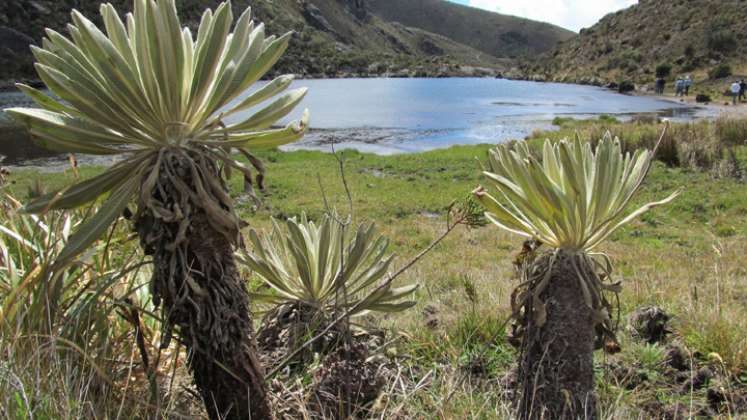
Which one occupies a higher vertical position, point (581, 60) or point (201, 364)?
point (581, 60)

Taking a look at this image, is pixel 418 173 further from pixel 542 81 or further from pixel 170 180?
pixel 542 81

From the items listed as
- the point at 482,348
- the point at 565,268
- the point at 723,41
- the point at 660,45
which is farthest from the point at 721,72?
the point at 565,268

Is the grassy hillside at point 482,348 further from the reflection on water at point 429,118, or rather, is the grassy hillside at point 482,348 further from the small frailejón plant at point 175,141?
the reflection on water at point 429,118

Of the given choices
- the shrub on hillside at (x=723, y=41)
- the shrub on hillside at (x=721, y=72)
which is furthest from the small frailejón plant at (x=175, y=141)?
the shrub on hillside at (x=723, y=41)

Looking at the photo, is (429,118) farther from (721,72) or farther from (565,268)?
(565,268)

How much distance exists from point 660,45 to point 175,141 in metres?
75.6

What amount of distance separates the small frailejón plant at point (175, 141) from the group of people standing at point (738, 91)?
40084 mm

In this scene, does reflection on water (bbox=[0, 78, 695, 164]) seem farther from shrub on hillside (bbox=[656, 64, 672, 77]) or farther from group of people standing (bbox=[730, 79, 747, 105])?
shrub on hillside (bbox=[656, 64, 672, 77])

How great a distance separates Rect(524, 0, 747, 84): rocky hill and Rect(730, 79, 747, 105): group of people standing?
1191cm

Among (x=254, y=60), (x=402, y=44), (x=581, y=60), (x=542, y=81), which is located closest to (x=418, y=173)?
(x=254, y=60)

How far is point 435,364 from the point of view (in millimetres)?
2316

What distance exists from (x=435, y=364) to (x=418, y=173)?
1182 cm

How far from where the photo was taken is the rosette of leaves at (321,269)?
A: 85.9 inches

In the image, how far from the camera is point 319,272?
223 cm
